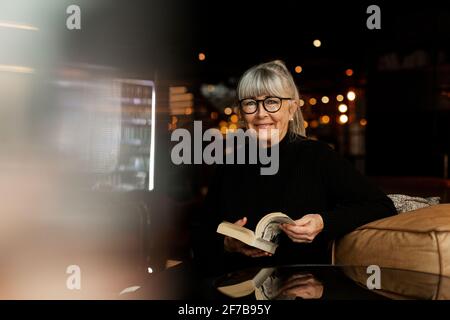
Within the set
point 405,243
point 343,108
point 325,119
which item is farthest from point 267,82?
point 325,119

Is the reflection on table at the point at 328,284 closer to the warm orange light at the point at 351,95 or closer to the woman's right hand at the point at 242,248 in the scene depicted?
the woman's right hand at the point at 242,248

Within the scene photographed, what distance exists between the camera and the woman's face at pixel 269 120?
67.2 inches

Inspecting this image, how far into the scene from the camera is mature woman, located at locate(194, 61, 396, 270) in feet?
5.37

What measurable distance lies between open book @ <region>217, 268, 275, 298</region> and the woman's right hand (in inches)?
2.3

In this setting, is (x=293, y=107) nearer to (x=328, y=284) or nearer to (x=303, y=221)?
(x=303, y=221)

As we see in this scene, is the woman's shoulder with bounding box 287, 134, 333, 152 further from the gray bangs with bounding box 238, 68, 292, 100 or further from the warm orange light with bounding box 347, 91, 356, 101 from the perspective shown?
the warm orange light with bounding box 347, 91, 356, 101

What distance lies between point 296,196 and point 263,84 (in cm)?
40

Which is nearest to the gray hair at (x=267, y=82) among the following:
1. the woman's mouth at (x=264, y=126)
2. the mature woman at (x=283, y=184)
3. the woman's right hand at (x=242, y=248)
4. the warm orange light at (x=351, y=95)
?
the mature woman at (x=283, y=184)

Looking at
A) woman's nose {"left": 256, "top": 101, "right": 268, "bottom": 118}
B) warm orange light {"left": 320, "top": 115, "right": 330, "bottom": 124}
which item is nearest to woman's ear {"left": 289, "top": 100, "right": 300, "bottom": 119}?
woman's nose {"left": 256, "top": 101, "right": 268, "bottom": 118}

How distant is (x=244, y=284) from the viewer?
138 centimetres

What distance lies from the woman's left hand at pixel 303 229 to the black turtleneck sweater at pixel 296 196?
11cm

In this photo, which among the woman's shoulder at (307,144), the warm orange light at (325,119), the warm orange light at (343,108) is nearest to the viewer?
the woman's shoulder at (307,144)
